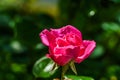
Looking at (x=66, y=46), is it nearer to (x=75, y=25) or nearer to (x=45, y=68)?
(x=45, y=68)

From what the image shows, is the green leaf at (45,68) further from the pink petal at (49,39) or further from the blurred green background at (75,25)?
the blurred green background at (75,25)

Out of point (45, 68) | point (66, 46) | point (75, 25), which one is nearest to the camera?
point (66, 46)

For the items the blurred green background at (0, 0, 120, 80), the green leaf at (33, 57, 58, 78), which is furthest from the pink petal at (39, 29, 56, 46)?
the blurred green background at (0, 0, 120, 80)

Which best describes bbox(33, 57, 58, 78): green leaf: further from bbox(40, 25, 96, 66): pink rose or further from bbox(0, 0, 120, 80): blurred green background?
bbox(0, 0, 120, 80): blurred green background

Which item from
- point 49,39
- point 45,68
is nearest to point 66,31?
point 49,39

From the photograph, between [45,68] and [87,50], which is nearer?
[87,50]

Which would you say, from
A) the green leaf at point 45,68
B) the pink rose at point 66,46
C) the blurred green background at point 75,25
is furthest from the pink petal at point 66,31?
the blurred green background at point 75,25

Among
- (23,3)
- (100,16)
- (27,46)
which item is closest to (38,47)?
(27,46)
